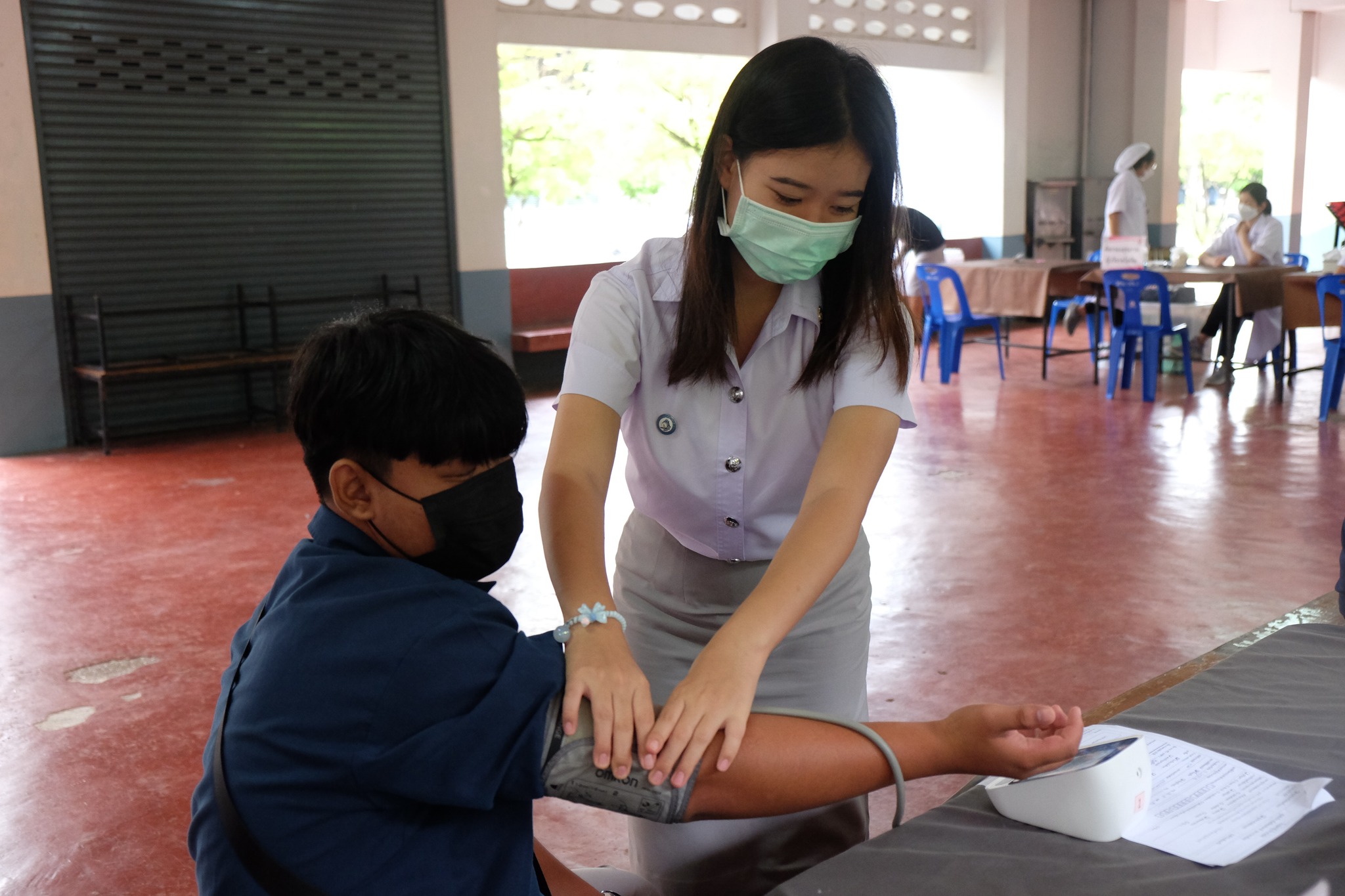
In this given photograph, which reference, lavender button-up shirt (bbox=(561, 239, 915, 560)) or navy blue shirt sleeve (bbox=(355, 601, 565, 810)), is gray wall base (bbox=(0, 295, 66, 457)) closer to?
lavender button-up shirt (bbox=(561, 239, 915, 560))

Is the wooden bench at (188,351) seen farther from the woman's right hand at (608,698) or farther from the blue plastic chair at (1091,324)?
the woman's right hand at (608,698)

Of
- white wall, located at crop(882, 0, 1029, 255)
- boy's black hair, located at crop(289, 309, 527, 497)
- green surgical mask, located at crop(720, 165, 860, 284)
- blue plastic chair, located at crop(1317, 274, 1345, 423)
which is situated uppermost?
white wall, located at crop(882, 0, 1029, 255)

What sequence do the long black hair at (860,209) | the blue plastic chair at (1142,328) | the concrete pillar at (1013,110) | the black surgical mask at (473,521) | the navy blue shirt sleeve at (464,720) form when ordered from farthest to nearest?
the concrete pillar at (1013,110), the blue plastic chair at (1142,328), the long black hair at (860,209), the black surgical mask at (473,521), the navy blue shirt sleeve at (464,720)

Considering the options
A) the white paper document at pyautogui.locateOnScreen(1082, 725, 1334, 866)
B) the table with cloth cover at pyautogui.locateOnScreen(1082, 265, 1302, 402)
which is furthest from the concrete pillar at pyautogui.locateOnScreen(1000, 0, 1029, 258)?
the white paper document at pyautogui.locateOnScreen(1082, 725, 1334, 866)

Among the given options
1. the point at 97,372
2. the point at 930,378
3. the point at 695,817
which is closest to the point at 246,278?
the point at 97,372

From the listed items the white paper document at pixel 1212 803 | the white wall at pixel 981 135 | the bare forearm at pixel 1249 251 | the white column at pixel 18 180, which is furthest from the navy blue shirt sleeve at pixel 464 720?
the white wall at pixel 981 135

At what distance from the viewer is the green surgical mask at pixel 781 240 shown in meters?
1.25

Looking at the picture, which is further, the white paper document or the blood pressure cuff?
the white paper document

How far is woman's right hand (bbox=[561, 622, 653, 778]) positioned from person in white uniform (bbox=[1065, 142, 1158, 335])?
749 centimetres

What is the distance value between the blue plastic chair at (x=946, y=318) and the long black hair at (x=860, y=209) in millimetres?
6126

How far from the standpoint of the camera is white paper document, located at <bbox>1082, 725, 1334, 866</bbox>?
101 cm

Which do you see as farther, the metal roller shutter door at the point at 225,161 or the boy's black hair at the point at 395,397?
the metal roller shutter door at the point at 225,161

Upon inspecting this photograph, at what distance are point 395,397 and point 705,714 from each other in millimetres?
365

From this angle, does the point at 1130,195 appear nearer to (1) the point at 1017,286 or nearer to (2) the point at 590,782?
(1) the point at 1017,286
